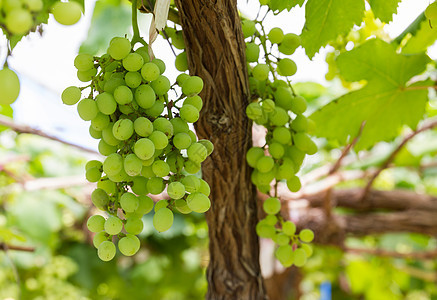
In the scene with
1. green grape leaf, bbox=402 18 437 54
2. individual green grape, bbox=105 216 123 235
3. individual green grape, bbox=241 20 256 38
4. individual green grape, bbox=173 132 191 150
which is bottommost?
individual green grape, bbox=105 216 123 235

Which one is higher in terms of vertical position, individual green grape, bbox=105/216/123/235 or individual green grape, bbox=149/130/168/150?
individual green grape, bbox=149/130/168/150

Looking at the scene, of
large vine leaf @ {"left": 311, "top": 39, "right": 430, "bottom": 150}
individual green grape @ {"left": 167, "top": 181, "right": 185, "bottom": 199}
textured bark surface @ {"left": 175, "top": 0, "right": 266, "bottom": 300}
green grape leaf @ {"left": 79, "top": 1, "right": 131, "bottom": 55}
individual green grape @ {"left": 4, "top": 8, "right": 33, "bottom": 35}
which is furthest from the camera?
green grape leaf @ {"left": 79, "top": 1, "right": 131, "bottom": 55}

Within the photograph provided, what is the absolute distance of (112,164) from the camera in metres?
0.37

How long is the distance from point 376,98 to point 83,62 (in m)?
0.61

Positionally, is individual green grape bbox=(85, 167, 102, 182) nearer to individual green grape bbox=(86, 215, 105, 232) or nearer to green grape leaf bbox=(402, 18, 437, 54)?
individual green grape bbox=(86, 215, 105, 232)

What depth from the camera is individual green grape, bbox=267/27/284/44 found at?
0.54 m

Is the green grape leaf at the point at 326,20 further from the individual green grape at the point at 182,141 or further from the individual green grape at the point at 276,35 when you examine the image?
the individual green grape at the point at 182,141

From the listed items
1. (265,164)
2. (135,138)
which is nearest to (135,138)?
(135,138)

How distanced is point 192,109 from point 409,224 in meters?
1.46

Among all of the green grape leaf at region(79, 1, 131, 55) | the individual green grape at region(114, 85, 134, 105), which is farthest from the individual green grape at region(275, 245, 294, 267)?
the green grape leaf at region(79, 1, 131, 55)

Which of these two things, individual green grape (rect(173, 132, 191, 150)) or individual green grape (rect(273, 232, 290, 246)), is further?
individual green grape (rect(273, 232, 290, 246))

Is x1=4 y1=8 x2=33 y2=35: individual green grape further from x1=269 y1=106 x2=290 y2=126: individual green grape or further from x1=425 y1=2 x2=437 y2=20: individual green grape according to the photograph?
x1=425 y1=2 x2=437 y2=20: individual green grape

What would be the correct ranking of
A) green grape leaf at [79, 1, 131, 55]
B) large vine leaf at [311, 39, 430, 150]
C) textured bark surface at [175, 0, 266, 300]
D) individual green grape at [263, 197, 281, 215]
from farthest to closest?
green grape leaf at [79, 1, 131, 55] → large vine leaf at [311, 39, 430, 150] → individual green grape at [263, 197, 281, 215] → textured bark surface at [175, 0, 266, 300]

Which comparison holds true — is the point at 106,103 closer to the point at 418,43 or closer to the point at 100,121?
the point at 100,121
